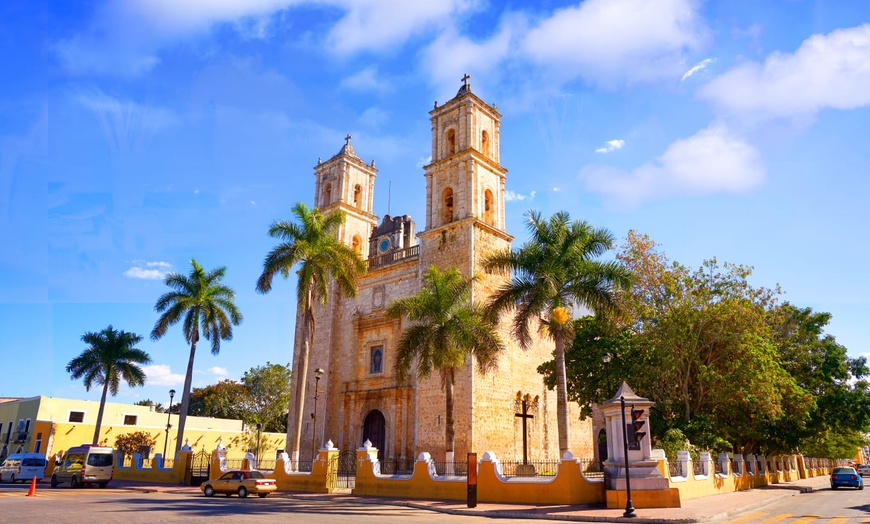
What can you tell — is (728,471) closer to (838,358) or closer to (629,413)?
(629,413)

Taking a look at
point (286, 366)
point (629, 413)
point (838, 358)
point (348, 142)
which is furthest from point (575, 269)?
point (286, 366)

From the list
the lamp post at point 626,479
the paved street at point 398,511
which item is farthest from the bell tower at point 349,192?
the lamp post at point 626,479

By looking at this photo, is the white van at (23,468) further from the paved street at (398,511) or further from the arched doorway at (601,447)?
the arched doorway at (601,447)

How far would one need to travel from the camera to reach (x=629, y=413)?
15656mm

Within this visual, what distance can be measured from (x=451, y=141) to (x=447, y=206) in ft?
12.1

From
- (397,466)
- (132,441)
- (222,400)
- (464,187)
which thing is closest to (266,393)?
(222,400)

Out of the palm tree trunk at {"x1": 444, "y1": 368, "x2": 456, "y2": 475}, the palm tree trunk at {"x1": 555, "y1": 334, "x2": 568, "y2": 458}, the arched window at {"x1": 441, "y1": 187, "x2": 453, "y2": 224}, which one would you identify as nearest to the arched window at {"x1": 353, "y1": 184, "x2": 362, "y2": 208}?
the arched window at {"x1": 441, "y1": 187, "x2": 453, "y2": 224}

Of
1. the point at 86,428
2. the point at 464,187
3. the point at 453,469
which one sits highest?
the point at 464,187

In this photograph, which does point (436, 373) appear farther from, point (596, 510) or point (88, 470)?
point (88, 470)

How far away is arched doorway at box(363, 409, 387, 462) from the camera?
28.8 meters

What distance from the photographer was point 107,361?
36375mm

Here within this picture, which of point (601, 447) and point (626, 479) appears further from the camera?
point (601, 447)

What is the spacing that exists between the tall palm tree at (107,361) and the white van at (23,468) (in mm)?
7169

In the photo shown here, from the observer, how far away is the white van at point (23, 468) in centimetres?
2841
